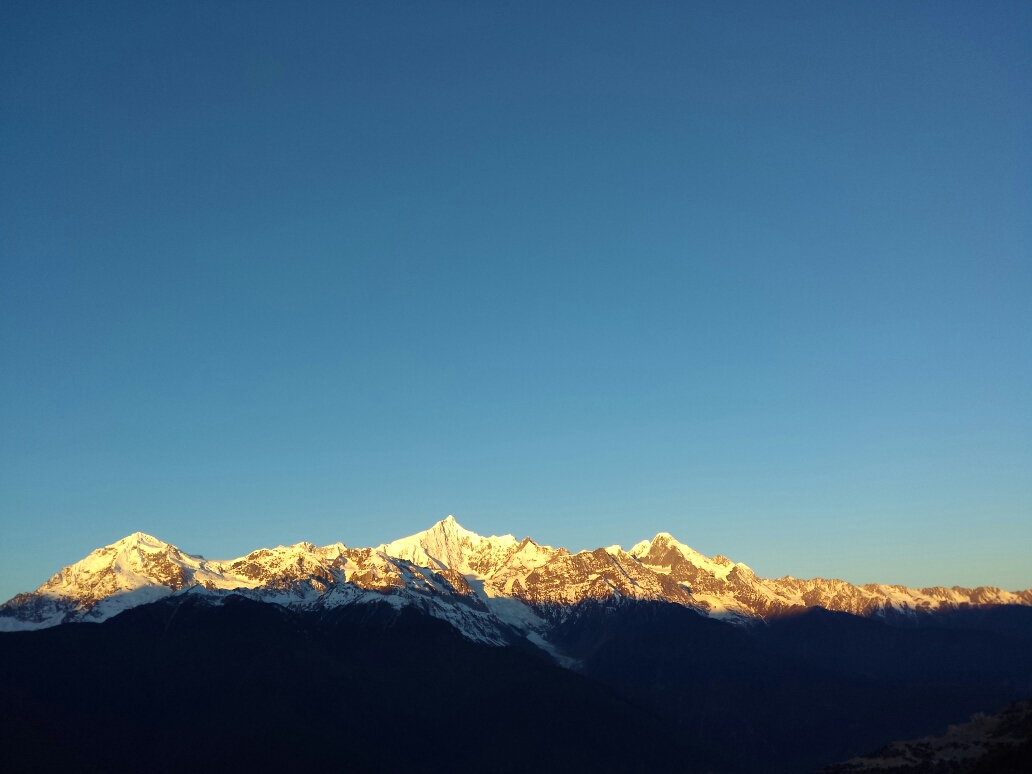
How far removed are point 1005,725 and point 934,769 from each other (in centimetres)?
1204

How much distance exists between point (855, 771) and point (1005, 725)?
15.9 metres

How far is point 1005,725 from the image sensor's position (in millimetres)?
105688

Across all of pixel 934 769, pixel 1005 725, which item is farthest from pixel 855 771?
pixel 1005 725

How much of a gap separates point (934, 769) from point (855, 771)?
26.8 feet

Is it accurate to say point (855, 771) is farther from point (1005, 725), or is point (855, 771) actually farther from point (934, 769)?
point (1005, 725)

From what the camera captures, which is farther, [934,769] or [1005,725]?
[1005,725]

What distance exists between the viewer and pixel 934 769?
324 ft

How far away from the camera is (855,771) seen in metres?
104
